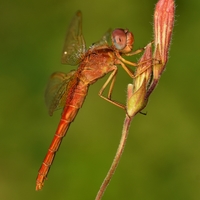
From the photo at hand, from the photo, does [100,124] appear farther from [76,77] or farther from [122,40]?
[122,40]

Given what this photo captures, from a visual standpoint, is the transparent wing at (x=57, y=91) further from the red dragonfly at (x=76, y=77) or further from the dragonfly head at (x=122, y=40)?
the dragonfly head at (x=122, y=40)

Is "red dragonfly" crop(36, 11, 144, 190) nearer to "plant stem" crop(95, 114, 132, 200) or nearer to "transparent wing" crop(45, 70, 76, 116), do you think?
"transparent wing" crop(45, 70, 76, 116)

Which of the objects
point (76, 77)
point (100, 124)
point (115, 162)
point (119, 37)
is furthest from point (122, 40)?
point (100, 124)

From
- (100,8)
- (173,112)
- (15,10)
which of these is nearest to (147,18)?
(100,8)

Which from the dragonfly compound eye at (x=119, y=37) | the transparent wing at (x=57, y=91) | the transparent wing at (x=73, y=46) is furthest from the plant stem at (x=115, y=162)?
the transparent wing at (x=73, y=46)

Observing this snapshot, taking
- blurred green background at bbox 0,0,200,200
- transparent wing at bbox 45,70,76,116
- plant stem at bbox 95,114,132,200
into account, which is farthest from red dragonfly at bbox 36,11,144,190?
blurred green background at bbox 0,0,200,200

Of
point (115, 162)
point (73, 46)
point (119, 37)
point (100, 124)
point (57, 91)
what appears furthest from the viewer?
point (100, 124)
